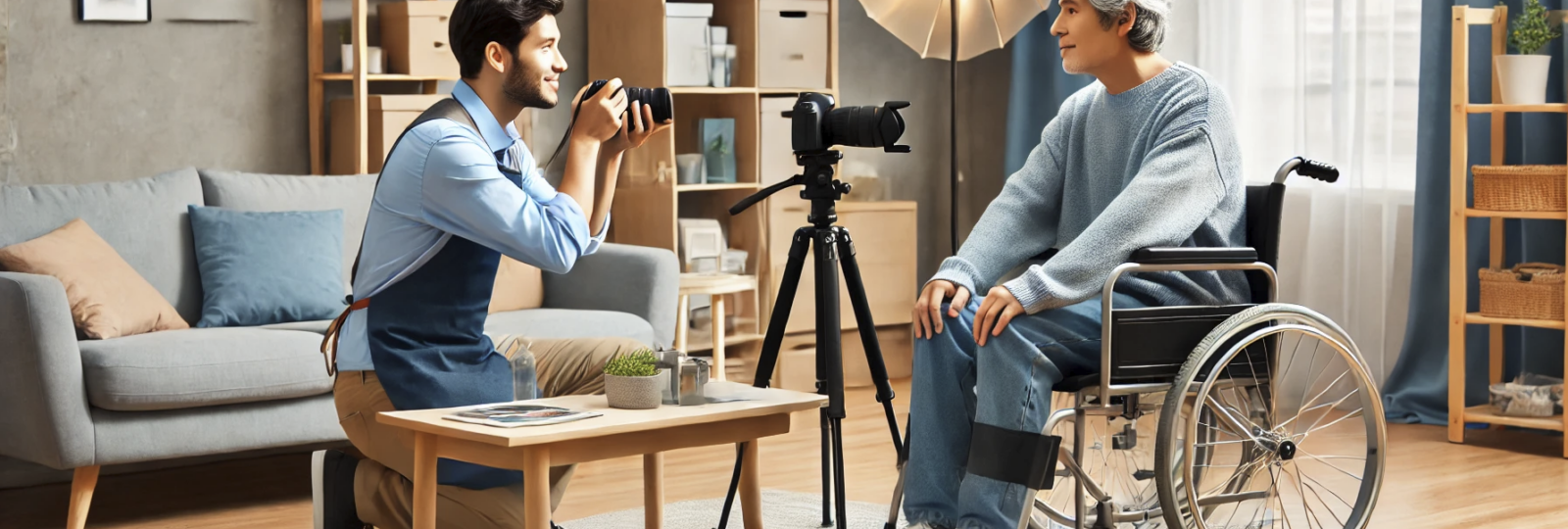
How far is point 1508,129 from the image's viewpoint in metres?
4.30

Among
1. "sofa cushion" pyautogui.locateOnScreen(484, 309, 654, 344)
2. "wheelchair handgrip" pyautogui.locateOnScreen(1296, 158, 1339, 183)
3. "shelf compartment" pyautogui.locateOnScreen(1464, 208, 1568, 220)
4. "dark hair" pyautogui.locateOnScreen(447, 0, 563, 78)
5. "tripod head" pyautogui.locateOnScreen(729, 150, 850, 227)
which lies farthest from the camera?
"shelf compartment" pyautogui.locateOnScreen(1464, 208, 1568, 220)

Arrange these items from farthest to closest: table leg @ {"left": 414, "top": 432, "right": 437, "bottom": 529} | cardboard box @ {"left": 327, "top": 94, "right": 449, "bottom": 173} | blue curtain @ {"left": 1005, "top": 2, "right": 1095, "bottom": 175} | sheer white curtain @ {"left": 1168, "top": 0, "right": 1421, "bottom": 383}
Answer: blue curtain @ {"left": 1005, "top": 2, "right": 1095, "bottom": 175} → sheer white curtain @ {"left": 1168, "top": 0, "right": 1421, "bottom": 383} → cardboard box @ {"left": 327, "top": 94, "right": 449, "bottom": 173} → table leg @ {"left": 414, "top": 432, "right": 437, "bottom": 529}

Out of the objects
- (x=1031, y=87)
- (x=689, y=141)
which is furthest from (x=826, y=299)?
(x=1031, y=87)

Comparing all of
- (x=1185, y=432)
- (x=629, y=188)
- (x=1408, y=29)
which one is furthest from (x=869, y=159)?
(x=1185, y=432)

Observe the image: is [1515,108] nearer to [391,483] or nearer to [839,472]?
[839,472]

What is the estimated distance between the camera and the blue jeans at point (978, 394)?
244 centimetres

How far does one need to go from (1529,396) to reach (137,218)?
3501 millimetres

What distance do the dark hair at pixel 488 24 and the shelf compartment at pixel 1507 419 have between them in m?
2.87

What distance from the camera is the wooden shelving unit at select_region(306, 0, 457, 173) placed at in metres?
4.25

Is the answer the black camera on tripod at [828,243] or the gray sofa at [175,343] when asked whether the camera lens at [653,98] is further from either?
the gray sofa at [175,343]

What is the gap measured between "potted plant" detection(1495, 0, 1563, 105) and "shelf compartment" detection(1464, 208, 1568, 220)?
0.29m

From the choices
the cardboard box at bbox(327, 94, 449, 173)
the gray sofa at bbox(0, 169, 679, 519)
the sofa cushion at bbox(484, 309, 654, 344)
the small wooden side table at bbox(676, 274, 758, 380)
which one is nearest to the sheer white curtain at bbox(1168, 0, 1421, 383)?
the small wooden side table at bbox(676, 274, 758, 380)

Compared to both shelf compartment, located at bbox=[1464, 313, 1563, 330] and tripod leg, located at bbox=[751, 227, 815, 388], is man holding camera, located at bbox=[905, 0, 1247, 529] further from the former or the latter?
shelf compartment, located at bbox=[1464, 313, 1563, 330]

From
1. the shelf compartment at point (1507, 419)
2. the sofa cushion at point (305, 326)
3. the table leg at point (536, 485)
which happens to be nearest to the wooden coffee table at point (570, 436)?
the table leg at point (536, 485)
